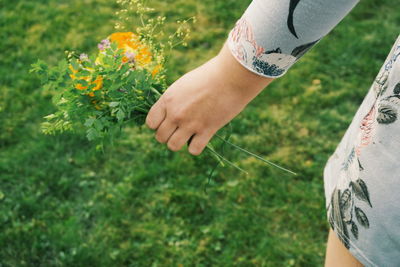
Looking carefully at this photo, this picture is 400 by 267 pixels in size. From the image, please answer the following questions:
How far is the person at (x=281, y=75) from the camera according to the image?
1000 millimetres

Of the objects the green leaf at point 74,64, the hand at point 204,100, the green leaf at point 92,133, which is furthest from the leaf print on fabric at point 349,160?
the green leaf at point 74,64

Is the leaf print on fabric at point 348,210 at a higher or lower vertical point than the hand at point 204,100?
lower

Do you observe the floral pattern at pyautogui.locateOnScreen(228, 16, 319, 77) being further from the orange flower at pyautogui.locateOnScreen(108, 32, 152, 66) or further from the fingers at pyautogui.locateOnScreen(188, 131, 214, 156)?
the orange flower at pyautogui.locateOnScreen(108, 32, 152, 66)

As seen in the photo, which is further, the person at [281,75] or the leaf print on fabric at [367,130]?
the leaf print on fabric at [367,130]

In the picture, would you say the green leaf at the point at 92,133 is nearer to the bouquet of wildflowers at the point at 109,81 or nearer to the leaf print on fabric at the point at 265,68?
the bouquet of wildflowers at the point at 109,81

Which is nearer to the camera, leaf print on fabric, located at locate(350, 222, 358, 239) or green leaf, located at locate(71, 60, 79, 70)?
leaf print on fabric, located at locate(350, 222, 358, 239)

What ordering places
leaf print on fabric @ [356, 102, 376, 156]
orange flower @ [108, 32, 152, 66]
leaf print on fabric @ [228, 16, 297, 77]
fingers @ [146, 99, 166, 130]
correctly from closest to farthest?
leaf print on fabric @ [228, 16, 297, 77]
leaf print on fabric @ [356, 102, 376, 156]
fingers @ [146, 99, 166, 130]
orange flower @ [108, 32, 152, 66]

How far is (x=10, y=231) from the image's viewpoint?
2.67 metres

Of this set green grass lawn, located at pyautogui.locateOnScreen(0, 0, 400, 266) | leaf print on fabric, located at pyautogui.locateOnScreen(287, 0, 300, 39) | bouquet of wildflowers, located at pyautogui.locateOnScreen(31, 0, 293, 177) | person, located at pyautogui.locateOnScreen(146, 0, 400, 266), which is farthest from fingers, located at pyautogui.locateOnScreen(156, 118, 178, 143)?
green grass lawn, located at pyautogui.locateOnScreen(0, 0, 400, 266)

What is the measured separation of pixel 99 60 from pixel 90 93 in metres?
0.12

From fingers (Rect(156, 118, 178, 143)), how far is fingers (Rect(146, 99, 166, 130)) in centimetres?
1

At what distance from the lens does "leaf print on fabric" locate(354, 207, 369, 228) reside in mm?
1176

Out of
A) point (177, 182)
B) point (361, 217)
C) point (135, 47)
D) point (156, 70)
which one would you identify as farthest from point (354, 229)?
point (177, 182)

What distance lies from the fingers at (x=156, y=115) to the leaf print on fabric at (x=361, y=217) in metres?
0.64
